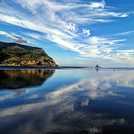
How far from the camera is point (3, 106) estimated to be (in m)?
23.3

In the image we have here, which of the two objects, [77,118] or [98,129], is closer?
[98,129]

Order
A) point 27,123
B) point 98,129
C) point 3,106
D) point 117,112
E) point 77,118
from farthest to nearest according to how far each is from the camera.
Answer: point 3,106 < point 117,112 < point 77,118 < point 27,123 < point 98,129

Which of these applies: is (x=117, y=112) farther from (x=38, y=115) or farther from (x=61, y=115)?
(x=38, y=115)

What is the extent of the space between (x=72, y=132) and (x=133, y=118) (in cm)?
624

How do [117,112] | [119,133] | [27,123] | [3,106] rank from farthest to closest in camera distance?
[3,106], [117,112], [27,123], [119,133]

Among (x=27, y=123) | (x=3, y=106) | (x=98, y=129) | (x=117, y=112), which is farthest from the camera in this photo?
(x=3, y=106)

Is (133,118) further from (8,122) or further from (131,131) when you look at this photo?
(8,122)

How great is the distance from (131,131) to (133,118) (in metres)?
3.78

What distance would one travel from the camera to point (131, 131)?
1539 cm

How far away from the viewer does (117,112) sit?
21641mm

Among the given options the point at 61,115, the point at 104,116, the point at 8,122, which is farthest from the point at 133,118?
the point at 8,122

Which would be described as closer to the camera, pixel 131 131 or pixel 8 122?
pixel 131 131

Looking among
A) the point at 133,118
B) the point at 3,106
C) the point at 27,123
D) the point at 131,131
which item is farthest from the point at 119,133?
the point at 3,106

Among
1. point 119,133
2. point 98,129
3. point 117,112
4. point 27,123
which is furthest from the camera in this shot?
point 117,112
